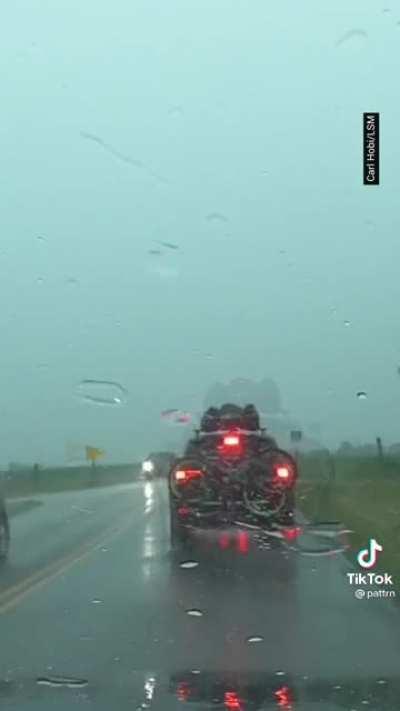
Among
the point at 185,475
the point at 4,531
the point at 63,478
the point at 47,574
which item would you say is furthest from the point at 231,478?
the point at 63,478

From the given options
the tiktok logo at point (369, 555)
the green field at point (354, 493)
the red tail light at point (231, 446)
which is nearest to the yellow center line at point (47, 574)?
the red tail light at point (231, 446)

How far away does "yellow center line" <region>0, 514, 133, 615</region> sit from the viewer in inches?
513

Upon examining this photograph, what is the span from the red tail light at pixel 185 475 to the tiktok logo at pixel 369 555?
11.5ft

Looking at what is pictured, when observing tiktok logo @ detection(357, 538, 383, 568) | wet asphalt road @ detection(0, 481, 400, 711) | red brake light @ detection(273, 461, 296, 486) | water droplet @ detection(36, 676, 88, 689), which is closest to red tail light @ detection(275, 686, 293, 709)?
wet asphalt road @ detection(0, 481, 400, 711)

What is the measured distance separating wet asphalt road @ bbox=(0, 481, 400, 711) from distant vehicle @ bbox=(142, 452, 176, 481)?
929 mm

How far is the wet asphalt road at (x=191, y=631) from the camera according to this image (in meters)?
8.22

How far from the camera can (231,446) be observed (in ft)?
54.6

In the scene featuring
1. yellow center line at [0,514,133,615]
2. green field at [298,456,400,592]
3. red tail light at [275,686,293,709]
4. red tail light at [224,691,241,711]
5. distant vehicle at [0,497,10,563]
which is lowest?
red tail light at [224,691,241,711]

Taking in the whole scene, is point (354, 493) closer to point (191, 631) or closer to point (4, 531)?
point (4, 531)

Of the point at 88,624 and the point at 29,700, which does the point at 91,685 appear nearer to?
the point at 29,700

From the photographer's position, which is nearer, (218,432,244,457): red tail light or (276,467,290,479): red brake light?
(276,467,290,479): red brake light

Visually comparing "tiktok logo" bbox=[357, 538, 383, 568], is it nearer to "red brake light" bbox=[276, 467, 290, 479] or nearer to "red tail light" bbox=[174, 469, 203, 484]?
"red brake light" bbox=[276, 467, 290, 479]

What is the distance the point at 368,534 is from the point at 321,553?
0.54 metres

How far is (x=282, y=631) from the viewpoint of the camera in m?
10.6
